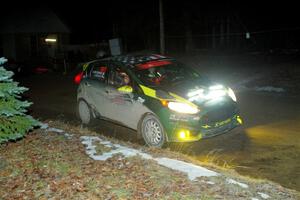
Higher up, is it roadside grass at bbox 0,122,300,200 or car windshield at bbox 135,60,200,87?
car windshield at bbox 135,60,200,87

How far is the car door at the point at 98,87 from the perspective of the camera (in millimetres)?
9570

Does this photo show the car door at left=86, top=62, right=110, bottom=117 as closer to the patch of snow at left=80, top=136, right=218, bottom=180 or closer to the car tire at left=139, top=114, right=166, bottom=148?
the car tire at left=139, top=114, right=166, bottom=148

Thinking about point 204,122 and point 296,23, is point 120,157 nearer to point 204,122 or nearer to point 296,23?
point 204,122

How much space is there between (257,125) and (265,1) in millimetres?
22587

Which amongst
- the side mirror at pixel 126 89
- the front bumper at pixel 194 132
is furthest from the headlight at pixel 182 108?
the side mirror at pixel 126 89

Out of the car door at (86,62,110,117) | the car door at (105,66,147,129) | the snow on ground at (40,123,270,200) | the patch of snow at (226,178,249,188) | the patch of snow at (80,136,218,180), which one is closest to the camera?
the patch of snow at (226,178,249,188)

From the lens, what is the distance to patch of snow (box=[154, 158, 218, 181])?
19.1 feet

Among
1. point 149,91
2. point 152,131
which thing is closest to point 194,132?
point 152,131

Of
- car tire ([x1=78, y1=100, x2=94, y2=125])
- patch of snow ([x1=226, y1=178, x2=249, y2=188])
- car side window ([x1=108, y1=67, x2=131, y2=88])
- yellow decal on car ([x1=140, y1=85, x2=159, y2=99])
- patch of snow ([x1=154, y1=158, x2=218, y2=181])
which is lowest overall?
patch of snow ([x1=226, y1=178, x2=249, y2=188])

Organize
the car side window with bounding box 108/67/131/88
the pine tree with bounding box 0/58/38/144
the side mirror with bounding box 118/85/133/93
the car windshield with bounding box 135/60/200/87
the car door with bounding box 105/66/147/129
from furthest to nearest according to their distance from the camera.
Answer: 1. the car side window with bounding box 108/67/131/88
2. the car windshield with bounding box 135/60/200/87
3. the side mirror with bounding box 118/85/133/93
4. the car door with bounding box 105/66/147/129
5. the pine tree with bounding box 0/58/38/144

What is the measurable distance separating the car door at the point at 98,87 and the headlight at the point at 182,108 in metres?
2.01

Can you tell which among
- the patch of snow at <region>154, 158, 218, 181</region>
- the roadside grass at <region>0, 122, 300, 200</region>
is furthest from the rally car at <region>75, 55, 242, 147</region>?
the patch of snow at <region>154, 158, 218, 181</region>

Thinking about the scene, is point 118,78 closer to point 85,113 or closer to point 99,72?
point 99,72

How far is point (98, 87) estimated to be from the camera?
31.9 ft
